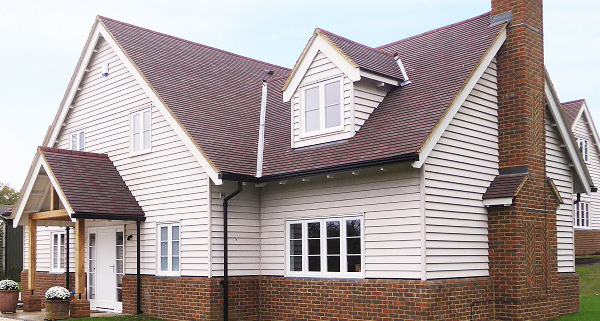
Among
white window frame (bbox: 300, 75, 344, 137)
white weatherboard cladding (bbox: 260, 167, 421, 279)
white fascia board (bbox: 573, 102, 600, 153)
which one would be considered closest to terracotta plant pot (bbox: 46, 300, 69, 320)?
white weatherboard cladding (bbox: 260, 167, 421, 279)

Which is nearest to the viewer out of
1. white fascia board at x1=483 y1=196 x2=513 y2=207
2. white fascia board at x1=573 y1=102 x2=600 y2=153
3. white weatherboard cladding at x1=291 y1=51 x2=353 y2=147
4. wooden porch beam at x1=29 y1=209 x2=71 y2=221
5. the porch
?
white fascia board at x1=483 y1=196 x2=513 y2=207

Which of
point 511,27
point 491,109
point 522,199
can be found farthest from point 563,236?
point 511,27

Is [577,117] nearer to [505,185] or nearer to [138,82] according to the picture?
[505,185]

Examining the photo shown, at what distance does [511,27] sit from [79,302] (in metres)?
12.6

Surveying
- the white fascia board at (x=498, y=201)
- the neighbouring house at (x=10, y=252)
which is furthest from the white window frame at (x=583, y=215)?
the neighbouring house at (x=10, y=252)

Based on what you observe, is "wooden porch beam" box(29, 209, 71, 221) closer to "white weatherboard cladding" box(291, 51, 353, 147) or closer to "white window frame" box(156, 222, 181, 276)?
"white window frame" box(156, 222, 181, 276)

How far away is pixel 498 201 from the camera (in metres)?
14.0

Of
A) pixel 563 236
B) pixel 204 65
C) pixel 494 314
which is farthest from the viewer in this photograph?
pixel 204 65

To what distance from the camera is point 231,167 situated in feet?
50.4

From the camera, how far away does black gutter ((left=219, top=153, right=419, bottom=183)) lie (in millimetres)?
12455

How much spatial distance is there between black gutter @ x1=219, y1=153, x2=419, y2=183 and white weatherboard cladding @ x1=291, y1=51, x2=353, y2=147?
1.05 metres

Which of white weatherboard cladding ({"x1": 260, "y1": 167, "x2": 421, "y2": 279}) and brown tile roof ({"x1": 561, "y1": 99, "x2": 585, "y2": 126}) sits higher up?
brown tile roof ({"x1": 561, "y1": 99, "x2": 585, "y2": 126})

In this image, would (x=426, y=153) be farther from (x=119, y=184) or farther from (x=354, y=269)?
(x=119, y=184)

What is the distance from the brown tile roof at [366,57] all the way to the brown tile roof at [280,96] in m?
0.05
